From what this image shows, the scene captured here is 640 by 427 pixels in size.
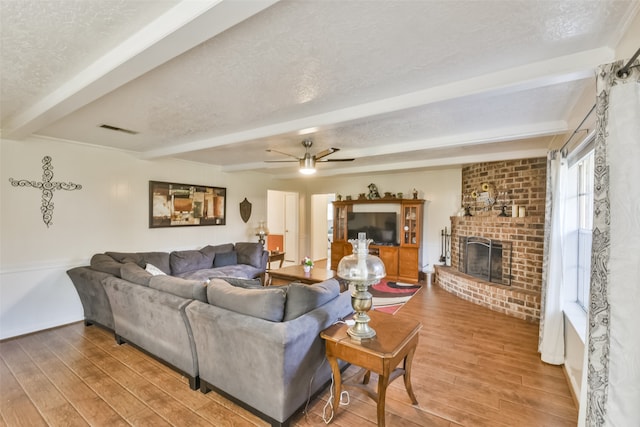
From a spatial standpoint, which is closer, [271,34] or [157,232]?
[271,34]

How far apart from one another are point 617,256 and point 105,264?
4.57 meters

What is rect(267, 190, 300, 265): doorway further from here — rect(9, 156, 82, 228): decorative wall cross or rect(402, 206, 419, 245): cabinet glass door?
rect(9, 156, 82, 228): decorative wall cross

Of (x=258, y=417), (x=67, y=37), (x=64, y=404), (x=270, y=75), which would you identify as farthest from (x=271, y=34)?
(x=64, y=404)

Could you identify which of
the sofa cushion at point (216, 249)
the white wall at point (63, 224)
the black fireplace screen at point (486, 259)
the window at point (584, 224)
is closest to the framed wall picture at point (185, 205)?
the white wall at point (63, 224)

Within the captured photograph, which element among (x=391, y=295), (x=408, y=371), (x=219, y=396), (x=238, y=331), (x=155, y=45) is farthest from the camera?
(x=391, y=295)

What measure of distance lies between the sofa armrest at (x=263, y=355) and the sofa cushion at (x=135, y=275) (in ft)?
2.85

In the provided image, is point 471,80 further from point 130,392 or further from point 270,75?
point 130,392

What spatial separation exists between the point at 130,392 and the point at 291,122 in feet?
9.24

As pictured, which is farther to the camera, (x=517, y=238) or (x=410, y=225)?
(x=410, y=225)

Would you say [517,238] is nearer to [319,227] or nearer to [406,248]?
[406,248]

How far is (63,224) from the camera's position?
385 centimetres

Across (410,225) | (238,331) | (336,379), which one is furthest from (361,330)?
(410,225)

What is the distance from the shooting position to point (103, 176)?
4.23m

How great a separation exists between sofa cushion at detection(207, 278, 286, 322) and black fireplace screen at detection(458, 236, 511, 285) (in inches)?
160
